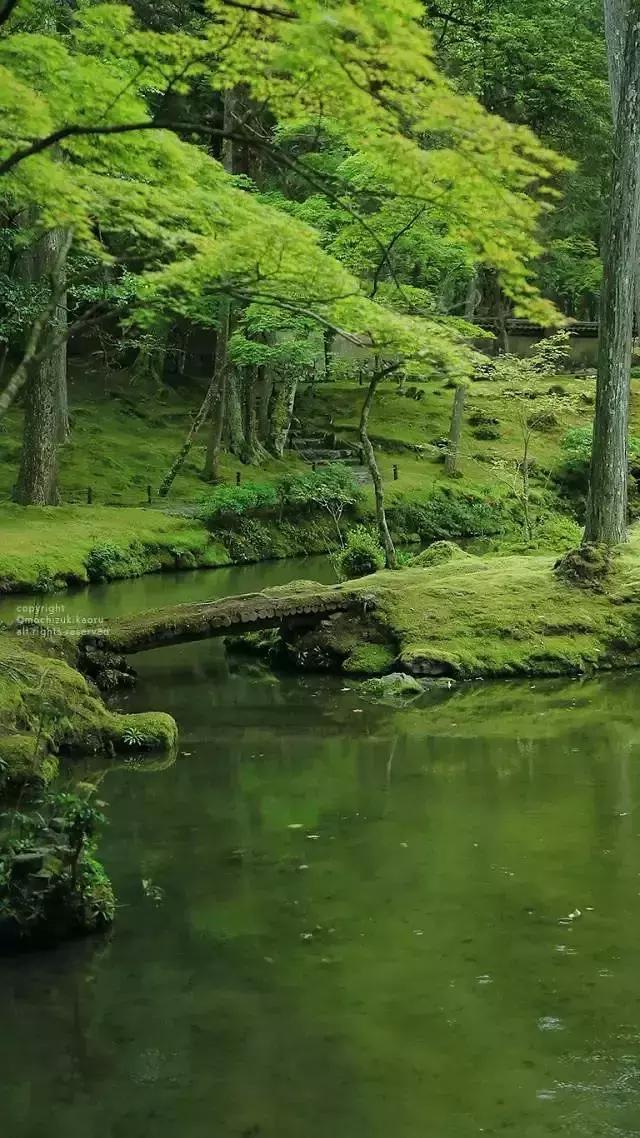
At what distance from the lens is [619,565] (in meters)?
14.5

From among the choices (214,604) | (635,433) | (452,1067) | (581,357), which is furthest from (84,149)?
(581,357)

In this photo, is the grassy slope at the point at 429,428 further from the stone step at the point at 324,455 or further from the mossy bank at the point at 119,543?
the mossy bank at the point at 119,543

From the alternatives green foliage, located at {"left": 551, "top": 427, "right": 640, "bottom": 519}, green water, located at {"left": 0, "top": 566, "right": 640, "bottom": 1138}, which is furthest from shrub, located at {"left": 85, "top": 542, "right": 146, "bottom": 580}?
green foliage, located at {"left": 551, "top": 427, "right": 640, "bottom": 519}

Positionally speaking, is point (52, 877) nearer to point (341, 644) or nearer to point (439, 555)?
point (341, 644)

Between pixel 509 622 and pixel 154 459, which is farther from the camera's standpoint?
pixel 154 459

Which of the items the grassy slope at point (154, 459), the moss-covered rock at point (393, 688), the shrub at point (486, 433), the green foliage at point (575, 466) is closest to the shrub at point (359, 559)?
the grassy slope at point (154, 459)

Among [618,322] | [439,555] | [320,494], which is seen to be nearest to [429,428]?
[320,494]

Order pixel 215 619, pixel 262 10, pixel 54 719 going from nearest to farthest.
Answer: pixel 262 10 < pixel 54 719 < pixel 215 619

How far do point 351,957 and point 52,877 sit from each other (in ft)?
5.13

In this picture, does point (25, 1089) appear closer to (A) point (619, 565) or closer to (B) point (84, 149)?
(B) point (84, 149)

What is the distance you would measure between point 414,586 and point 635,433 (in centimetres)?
1822

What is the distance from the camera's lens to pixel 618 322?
14.3 meters

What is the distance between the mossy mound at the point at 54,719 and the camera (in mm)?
8883

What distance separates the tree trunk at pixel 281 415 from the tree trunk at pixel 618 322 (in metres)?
14.7
